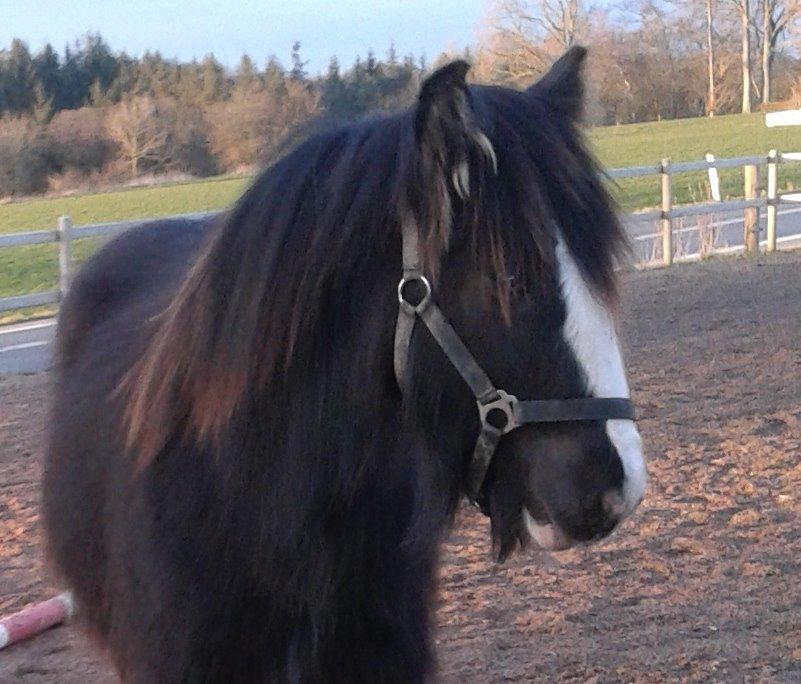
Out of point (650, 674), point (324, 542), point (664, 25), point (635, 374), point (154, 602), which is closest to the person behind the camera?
point (324, 542)

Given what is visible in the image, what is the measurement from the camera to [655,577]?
13.8ft

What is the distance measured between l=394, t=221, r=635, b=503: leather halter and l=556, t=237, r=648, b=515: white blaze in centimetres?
3

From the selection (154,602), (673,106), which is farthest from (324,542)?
(673,106)

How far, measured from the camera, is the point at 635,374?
25.3 ft

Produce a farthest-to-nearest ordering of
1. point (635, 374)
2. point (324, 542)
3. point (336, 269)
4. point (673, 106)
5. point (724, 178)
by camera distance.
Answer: point (673, 106)
point (724, 178)
point (635, 374)
point (324, 542)
point (336, 269)

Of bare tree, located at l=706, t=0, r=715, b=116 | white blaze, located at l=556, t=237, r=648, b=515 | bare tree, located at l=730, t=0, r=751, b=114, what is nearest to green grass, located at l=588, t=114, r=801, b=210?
bare tree, located at l=730, t=0, r=751, b=114

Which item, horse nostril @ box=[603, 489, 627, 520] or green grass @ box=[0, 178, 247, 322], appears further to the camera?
green grass @ box=[0, 178, 247, 322]

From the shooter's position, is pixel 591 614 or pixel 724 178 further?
pixel 724 178

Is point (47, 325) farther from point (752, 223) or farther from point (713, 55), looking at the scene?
point (713, 55)

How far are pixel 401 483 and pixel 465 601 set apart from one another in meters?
2.35

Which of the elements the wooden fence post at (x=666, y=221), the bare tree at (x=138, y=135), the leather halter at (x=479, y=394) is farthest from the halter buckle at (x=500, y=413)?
the bare tree at (x=138, y=135)

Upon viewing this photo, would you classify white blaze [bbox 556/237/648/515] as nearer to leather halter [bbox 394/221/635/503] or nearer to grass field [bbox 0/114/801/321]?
leather halter [bbox 394/221/635/503]

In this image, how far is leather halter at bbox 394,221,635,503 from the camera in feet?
5.33

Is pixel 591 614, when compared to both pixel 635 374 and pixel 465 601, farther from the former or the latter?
pixel 635 374
